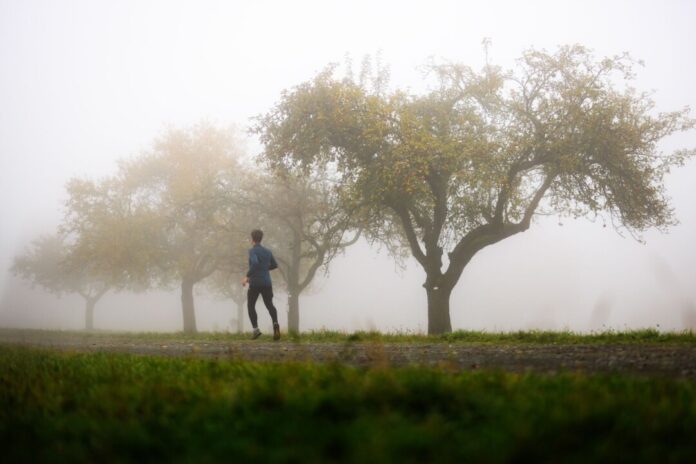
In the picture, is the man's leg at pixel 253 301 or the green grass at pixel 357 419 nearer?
the green grass at pixel 357 419

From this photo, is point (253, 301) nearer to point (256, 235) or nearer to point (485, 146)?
point (256, 235)

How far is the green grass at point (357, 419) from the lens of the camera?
10.3 feet

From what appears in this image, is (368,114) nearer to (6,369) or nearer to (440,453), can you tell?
(6,369)

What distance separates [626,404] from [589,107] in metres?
17.1

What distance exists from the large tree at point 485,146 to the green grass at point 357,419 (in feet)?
44.9

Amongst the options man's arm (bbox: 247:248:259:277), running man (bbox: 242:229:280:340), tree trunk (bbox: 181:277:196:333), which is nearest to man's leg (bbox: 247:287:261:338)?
running man (bbox: 242:229:280:340)

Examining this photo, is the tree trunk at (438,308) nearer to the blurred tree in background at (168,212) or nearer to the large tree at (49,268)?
the blurred tree in background at (168,212)

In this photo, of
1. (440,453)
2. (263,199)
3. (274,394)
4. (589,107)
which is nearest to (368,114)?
(589,107)

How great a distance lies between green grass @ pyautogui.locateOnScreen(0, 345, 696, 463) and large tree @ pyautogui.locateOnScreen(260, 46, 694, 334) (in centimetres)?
1368

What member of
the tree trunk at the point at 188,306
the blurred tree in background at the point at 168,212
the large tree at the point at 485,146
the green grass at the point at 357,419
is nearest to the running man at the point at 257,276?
the large tree at the point at 485,146

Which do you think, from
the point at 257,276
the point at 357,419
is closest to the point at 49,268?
the point at 257,276

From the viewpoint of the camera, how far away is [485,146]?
727 inches

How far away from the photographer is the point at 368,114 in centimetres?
1928

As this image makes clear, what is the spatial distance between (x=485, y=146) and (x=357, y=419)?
16.1m
